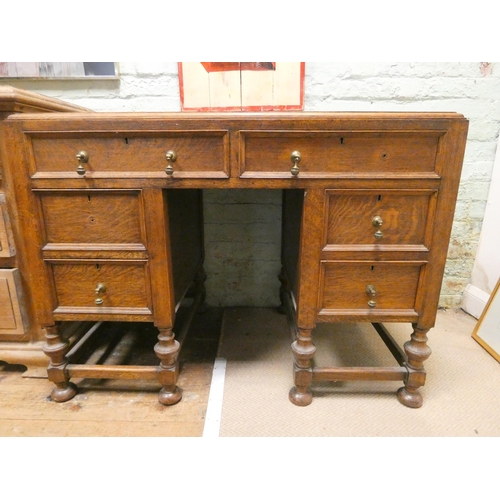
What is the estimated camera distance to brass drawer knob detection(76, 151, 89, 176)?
820 mm

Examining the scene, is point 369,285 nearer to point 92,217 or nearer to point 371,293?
point 371,293

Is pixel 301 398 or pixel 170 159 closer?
pixel 170 159

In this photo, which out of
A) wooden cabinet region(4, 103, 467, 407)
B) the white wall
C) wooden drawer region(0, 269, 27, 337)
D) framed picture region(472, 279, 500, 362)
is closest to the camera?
wooden cabinet region(4, 103, 467, 407)

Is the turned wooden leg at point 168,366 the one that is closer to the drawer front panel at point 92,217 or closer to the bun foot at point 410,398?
the drawer front panel at point 92,217

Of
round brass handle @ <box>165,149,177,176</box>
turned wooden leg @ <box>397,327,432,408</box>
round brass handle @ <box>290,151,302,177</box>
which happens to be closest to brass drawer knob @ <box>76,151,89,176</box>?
round brass handle @ <box>165,149,177,176</box>

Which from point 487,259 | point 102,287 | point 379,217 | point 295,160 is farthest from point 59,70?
point 487,259

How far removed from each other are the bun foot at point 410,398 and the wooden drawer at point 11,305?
46.9 inches

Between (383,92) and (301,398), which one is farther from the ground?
(383,92)

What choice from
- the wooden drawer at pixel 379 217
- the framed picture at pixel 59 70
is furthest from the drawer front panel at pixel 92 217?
the framed picture at pixel 59 70

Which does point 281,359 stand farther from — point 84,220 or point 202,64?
point 202,64

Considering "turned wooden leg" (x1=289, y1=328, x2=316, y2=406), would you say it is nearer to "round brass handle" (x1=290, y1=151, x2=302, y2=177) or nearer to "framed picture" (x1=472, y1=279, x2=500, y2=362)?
"round brass handle" (x1=290, y1=151, x2=302, y2=177)

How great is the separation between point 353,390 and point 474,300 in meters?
0.85

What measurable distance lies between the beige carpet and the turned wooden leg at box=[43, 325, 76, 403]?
1.59 feet

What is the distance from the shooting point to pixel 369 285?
92 centimetres
